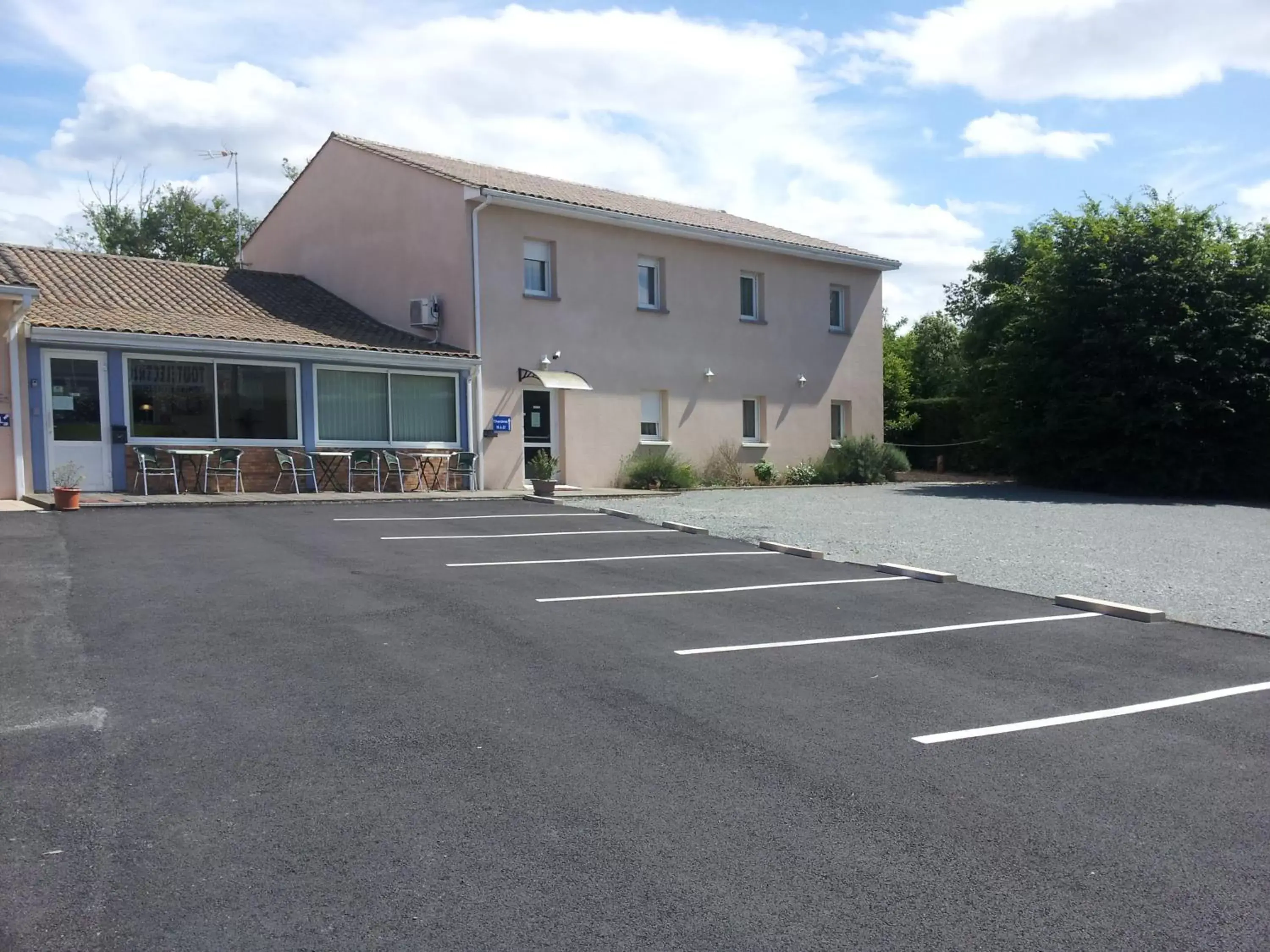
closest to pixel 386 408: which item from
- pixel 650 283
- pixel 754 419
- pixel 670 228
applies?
pixel 650 283

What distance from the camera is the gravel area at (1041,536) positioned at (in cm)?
946

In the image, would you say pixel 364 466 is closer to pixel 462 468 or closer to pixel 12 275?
pixel 462 468

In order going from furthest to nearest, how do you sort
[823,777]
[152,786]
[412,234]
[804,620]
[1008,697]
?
[412,234] < [804,620] < [1008,697] < [823,777] < [152,786]

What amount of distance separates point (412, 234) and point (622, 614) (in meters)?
14.6

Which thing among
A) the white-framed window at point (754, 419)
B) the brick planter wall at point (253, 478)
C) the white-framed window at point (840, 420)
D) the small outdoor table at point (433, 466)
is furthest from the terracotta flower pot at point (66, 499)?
the white-framed window at point (840, 420)

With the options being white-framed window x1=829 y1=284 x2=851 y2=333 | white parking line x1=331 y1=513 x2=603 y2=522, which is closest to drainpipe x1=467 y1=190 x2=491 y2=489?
white parking line x1=331 y1=513 x2=603 y2=522

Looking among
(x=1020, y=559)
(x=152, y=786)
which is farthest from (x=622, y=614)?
(x=1020, y=559)

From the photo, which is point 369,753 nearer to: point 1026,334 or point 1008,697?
point 1008,697

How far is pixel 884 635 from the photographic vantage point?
24.6ft

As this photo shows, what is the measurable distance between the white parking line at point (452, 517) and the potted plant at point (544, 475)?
274 cm

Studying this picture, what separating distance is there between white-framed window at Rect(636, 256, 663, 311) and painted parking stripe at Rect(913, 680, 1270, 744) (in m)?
17.3

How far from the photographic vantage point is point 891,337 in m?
41.9

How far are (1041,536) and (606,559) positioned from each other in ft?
20.6

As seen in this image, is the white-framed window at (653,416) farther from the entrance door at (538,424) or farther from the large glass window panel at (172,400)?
the large glass window panel at (172,400)
